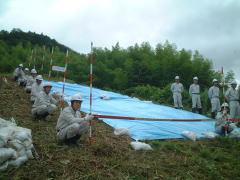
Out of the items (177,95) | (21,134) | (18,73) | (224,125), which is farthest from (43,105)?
(177,95)

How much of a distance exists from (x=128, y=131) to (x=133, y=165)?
1624 mm

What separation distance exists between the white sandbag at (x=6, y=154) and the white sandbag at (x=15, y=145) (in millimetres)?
88

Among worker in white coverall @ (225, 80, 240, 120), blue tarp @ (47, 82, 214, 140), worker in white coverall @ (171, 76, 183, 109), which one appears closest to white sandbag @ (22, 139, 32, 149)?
blue tarp @ (47, 82, 214, 140)

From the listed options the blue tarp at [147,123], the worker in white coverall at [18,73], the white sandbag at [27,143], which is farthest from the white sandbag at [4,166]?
the worker in white coverall at [18,73]

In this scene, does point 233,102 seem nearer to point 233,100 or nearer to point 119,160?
point 233,100

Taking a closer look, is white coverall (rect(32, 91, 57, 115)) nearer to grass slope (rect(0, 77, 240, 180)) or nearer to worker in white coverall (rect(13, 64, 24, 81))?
grass slope (rect(0, 77, 240, 180))

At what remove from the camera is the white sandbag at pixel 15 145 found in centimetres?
281

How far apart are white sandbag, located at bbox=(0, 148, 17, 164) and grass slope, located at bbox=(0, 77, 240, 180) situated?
156 millimetres

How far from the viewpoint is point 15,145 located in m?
2.83

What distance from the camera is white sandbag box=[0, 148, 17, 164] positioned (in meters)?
2.59

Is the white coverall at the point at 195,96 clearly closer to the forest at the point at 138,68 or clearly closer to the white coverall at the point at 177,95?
the white coverall at the point at 177,95

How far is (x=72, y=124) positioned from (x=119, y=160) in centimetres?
90

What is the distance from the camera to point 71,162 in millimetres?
3166

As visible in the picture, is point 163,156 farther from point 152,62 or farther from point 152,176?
point 152,62
